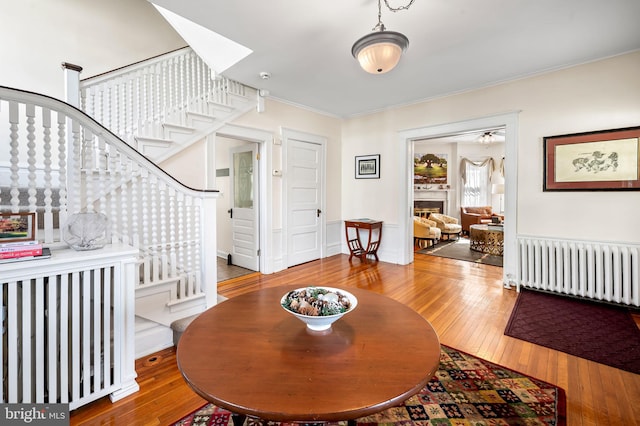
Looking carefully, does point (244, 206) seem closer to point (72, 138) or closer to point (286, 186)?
point (286, 186)

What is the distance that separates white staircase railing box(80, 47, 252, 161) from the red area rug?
3894mm

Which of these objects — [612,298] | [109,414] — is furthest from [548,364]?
[109,414]

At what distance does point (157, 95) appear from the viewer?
10.1 feet

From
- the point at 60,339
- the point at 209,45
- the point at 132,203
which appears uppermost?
the point at 209,45

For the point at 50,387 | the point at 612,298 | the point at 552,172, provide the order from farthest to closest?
the point at 552,172 < the point at 612,298 < the point at 50,387

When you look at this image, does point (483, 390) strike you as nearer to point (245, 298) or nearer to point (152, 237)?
point (245, 298)

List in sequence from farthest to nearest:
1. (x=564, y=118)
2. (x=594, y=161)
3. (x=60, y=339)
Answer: (x=564, y=118) → (x=594, y=161) → (x=60, y=339)

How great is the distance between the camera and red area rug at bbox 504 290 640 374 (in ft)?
6.95

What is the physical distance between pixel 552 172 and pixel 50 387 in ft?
15.5

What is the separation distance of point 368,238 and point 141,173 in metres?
3.77

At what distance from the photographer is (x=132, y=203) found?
2170 mm

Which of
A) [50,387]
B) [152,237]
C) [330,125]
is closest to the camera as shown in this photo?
[50,387]

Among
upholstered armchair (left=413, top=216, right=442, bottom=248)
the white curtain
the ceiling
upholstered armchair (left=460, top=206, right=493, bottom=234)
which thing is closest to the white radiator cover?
the ceiling

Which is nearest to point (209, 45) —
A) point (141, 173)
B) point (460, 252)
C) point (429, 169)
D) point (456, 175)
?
point (141, 173)
